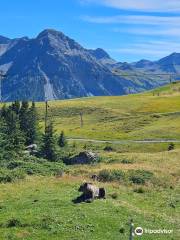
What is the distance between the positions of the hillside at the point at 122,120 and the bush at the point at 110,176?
191 ft

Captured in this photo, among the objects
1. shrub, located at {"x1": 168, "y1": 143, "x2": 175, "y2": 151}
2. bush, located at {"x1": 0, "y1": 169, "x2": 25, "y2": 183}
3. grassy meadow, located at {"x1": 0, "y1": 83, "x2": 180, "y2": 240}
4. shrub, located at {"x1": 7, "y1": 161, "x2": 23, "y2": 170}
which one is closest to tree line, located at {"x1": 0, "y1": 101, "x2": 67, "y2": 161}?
shrub, located at {"x1": 7, "y1": 161, "x2": 23, "y2": 170}

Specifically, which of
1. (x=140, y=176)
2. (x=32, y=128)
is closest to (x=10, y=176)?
(x=140, y=176)

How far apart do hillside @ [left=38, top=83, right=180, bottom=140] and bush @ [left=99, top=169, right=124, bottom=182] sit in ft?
191

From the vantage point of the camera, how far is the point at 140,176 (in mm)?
49188

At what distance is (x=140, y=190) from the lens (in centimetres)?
4225

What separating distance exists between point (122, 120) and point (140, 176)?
102182mm

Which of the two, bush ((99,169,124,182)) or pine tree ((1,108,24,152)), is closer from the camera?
bush ((99,169,124,182))

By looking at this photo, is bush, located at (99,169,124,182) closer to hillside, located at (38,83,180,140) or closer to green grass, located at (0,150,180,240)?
green grass, located at (0,150,180,240)

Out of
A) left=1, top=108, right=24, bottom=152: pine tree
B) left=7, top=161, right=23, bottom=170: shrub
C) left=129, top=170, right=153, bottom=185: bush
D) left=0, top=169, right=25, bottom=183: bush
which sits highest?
left=1, top=108, right=24, bottom=152: pine tree

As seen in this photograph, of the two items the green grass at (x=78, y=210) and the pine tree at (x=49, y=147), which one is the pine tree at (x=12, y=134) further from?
the green grass at (x=78, y=210)

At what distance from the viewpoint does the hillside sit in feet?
380

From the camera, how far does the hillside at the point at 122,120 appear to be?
380 ft

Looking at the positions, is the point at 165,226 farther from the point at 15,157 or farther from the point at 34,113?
the point at 34,113

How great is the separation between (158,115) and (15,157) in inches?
3597
